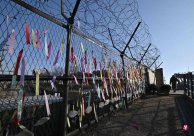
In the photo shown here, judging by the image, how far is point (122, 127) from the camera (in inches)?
207

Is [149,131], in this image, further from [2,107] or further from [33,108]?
[2,107]

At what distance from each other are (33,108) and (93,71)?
6.36 ft

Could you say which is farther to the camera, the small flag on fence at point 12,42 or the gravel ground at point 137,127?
the gravel ground at point 137,127

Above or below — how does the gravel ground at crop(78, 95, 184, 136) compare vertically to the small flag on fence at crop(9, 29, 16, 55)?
below

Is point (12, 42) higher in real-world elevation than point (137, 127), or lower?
higher

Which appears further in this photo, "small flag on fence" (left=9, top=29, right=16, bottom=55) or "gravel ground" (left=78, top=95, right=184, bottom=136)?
"gravel ground" (left=78, top=95, right=184, bottom=136)

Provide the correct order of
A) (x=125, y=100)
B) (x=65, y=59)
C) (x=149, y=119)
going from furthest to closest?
(x=125, y=100)
(x=149, y=119)
(x=65, y=59)

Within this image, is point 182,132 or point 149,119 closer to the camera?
point 182,132

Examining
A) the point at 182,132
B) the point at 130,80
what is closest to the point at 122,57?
the point at 130,80

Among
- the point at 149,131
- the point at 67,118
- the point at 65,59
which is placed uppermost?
the point at 65,59

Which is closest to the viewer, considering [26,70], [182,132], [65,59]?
[26,70]

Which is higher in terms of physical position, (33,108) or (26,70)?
(26,70)

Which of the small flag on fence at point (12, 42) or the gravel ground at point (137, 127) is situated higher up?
the small flag on fence at point (12, 42)

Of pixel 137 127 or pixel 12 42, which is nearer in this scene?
pixel 12 42
